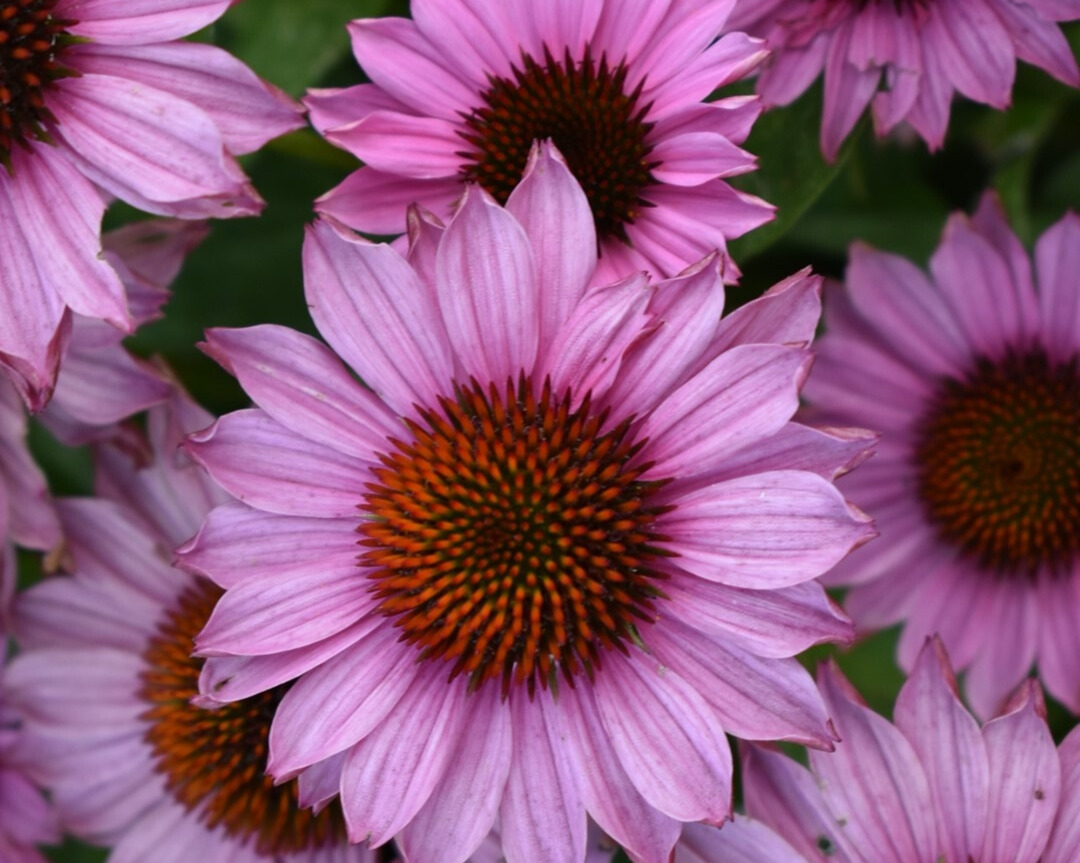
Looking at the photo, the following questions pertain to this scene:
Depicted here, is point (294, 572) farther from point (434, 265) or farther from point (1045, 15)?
point (1045, 15)

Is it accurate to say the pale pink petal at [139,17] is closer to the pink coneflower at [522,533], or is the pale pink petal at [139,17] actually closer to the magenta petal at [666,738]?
the pink coneflower at [522,533]

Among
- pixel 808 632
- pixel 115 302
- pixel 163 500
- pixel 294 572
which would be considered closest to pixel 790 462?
pixel 808 632

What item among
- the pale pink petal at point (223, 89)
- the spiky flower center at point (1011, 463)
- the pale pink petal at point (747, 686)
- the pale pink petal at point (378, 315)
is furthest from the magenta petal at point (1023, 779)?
the pale pink petal at point (223, 89)

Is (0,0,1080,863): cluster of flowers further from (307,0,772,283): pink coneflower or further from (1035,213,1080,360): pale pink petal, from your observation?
(1035,213,1080,360): pale pink petal

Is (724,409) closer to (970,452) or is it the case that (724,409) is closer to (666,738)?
(666,738)

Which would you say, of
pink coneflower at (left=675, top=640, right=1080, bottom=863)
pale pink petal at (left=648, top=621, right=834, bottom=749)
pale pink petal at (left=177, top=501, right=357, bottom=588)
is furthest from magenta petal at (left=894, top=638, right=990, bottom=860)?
pale pink petal at (left=177, top=501, right=357, bottom=588)

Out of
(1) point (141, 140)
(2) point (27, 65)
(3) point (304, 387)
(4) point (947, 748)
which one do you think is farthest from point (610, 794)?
(2) point (27, 65)
